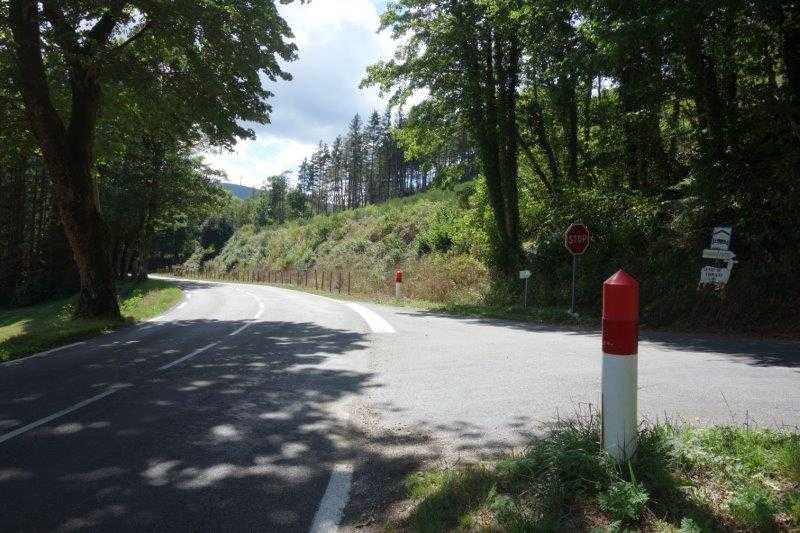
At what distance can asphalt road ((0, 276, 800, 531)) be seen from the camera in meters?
3.20

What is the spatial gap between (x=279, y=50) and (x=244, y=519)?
12362mm

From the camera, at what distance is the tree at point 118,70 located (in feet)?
38.5

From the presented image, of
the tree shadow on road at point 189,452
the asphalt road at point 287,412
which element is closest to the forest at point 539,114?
the asphalt road at point 287,412

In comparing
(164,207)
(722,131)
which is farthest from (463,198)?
(164,207)

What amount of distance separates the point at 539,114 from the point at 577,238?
373 inches

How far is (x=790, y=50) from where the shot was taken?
13219 mm

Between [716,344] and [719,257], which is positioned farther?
[719,257]

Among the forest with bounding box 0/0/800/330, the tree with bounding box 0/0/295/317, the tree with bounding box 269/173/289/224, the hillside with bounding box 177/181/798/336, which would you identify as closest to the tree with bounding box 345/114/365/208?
the tree with bounding box 269/173/289/224

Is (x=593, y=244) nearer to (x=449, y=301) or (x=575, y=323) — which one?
(x=575, y=323)

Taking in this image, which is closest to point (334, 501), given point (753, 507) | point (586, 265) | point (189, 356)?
point (753, 507)

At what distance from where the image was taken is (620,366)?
2.79 metres

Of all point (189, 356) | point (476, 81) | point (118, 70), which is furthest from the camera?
point (476, 81)

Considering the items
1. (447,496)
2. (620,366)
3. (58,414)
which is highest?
(620,366)

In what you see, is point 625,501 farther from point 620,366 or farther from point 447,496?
point 447,496
